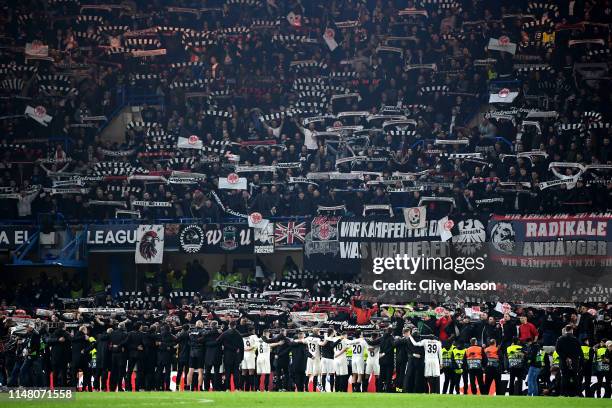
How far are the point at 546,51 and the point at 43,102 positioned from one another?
55.1 feet

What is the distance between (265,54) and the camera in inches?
1706

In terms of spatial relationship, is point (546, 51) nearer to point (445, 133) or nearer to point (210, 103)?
point (445, 133)

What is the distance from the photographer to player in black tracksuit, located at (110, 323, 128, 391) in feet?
91.7

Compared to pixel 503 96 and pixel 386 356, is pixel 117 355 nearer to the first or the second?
pixel 386 356

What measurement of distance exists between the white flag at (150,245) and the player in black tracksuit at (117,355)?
8767 mm

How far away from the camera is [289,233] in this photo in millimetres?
36281

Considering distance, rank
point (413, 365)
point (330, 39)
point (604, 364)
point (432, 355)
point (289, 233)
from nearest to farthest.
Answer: point (604, 364)
point (432, 355)
point (413, 365)
point (289, 233)
point (330, 39)

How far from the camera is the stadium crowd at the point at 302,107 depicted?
3672cm

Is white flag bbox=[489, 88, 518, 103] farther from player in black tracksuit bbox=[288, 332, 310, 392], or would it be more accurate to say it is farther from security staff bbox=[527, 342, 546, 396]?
A: player in black tracksuit bbox=[288, 332, 310, 392]

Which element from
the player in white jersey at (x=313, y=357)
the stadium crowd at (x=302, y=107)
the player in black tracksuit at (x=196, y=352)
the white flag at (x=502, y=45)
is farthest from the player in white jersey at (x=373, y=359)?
the white flag at (x=502, y=45)

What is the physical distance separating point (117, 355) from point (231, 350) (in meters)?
2.55

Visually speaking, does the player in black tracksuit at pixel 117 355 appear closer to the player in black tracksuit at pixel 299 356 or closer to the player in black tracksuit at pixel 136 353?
the player in black tracksuit at pixel 136 353

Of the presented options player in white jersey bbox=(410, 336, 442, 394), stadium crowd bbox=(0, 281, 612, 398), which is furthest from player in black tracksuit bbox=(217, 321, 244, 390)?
player in white jersey bbox=(410, 336, 442, 394)

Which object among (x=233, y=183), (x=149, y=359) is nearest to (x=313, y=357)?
(x=149, y=359)
